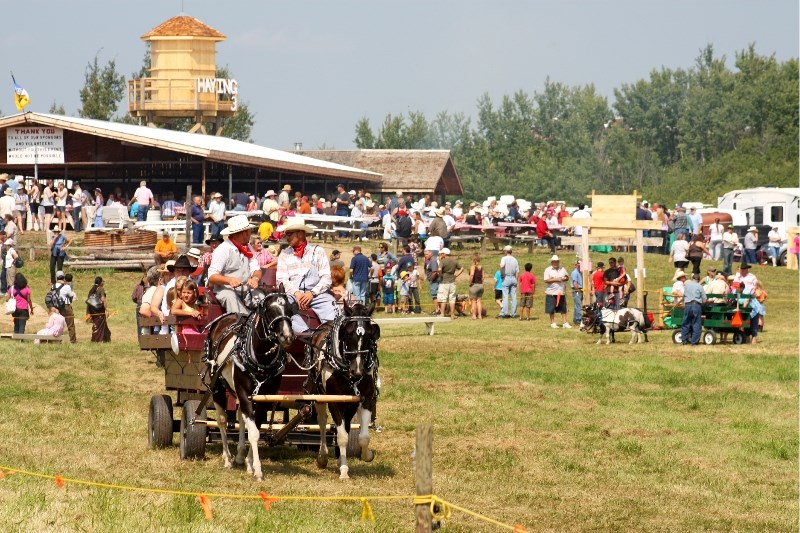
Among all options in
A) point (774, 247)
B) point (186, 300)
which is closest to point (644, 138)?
point (774, 247)

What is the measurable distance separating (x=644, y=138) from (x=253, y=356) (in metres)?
112

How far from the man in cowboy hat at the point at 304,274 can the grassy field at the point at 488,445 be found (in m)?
1.65

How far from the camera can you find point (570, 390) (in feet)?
73.2

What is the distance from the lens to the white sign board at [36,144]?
4959 cm

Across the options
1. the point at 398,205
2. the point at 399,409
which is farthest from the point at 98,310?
the point at 398,205

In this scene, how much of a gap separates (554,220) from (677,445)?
33.9 m

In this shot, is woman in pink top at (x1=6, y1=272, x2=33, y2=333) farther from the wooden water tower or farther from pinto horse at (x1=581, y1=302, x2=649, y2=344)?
the wooden water tower

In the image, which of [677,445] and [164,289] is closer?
[677,445]

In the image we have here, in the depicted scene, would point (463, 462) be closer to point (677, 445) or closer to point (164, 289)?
point (677, 445)

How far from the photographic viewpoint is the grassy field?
12.6 m

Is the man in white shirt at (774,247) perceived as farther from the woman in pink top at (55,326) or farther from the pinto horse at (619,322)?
the woman in pink top at (55,326)

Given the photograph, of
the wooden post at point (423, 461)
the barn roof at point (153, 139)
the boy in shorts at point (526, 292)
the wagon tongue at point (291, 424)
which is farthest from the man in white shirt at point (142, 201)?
the wooden post at point (423, 461)

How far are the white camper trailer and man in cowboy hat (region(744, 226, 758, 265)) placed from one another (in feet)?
16.4

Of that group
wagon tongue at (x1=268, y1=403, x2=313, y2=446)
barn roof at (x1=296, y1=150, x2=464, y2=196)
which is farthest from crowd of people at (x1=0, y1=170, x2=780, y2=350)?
barn roof at (x1=296, y1=150, x2=464, y2=196)
